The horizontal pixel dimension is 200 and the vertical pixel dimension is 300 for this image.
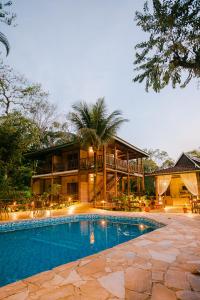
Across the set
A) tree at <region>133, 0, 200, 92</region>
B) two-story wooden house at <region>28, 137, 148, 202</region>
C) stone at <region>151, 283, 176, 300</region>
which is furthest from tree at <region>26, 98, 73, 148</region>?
stone at <region>151, 283, 176, 300</region>

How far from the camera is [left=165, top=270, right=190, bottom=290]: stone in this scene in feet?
9.54

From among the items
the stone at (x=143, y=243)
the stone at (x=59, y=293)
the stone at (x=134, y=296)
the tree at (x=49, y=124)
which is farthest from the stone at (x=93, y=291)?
the tree at (x=49, y=124)

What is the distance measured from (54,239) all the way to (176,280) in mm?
6121

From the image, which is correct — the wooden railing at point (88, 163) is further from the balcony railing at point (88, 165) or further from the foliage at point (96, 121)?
the foliage at point (96, 121)

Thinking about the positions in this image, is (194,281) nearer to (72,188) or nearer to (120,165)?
(120,165)

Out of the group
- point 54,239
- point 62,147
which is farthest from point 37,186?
point 54,239

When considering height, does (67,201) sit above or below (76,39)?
below

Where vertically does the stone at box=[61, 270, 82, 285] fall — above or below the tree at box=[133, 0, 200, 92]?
below

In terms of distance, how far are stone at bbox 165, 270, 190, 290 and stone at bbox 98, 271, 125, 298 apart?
0.68 meters

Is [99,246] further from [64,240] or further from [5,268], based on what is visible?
[5,268]

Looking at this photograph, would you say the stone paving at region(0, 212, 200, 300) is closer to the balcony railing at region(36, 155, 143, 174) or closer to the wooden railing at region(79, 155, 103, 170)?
the balcony railing at region(36, 155, 143, 174)

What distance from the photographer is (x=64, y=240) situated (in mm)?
8078

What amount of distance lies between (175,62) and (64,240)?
7.22 m

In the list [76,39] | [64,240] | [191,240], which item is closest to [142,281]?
[191,240]
